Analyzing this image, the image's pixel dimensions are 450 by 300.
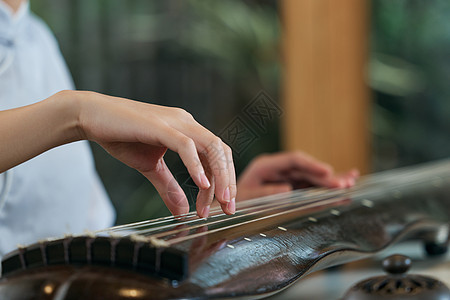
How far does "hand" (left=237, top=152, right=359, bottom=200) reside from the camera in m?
1.04

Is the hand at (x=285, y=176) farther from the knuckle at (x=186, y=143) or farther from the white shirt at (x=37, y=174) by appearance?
the knuckle at (x=186, y=143)

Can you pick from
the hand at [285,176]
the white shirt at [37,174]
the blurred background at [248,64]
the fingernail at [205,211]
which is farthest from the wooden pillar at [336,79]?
the fingernail at [205,211]

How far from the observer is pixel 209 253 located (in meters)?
0.46

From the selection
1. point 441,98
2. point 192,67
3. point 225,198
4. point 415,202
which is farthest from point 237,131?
point 192,67

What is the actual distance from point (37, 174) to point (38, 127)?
531 millimetres

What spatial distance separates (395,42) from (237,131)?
6.93 feet

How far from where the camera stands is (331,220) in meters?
0.71

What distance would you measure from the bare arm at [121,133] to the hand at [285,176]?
0.52 meters

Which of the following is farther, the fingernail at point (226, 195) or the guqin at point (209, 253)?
the fingernail at point (226, 195)

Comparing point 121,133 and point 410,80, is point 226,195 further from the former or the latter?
point 410,80

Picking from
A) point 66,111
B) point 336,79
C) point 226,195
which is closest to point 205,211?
point 226,195

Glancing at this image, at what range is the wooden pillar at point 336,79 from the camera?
259 centimetres

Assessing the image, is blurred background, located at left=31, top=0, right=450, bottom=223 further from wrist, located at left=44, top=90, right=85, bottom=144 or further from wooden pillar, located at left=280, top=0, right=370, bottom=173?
wrist, located at left=44, top=90, right=85, bottom=144

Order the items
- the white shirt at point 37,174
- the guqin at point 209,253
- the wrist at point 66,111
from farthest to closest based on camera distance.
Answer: the white shirt at point 37,174
the wrist at point 66,111
the guqin at point 209,253
